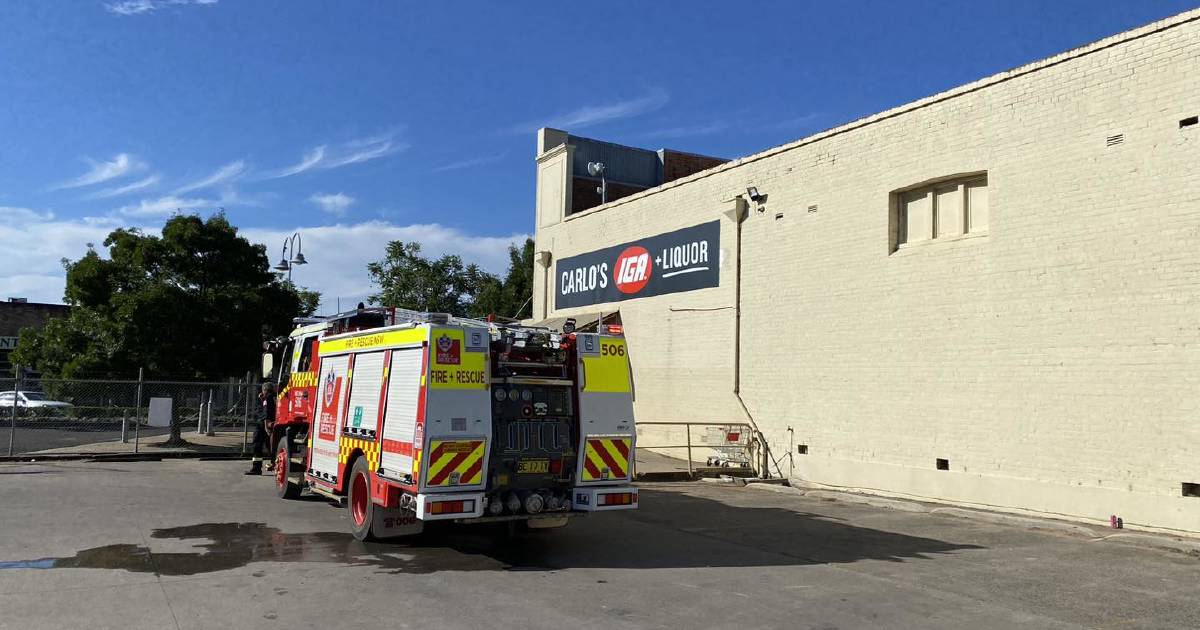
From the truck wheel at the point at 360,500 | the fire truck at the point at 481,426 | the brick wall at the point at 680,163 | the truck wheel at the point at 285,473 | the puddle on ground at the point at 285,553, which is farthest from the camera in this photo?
the brick wall at the point at 680,163

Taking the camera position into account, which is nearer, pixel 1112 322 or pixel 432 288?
pixel 1112 322

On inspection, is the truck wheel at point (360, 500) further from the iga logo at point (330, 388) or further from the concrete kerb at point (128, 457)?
the concrete kerb at point (128, 457)

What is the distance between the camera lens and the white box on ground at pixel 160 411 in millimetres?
22859

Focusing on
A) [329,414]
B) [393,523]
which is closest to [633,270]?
[329,414]

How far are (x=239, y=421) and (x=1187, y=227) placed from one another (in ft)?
92.6

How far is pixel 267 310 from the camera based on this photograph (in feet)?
86.5

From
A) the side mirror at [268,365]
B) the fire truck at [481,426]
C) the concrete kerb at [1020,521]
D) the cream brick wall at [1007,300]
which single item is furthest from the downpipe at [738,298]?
the side mirror at [268,365]

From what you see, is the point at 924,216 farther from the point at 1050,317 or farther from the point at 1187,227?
the point at 1187,227

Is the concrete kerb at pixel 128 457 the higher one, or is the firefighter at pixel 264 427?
the firefighter at pixel 264 427

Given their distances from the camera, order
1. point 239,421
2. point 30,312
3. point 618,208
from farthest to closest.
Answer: point 30,312
point 239,421
point 618,208

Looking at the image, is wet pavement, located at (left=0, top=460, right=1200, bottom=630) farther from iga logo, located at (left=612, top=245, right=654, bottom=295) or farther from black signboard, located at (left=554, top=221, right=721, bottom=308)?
iga logo, located at (left=612, top=245, right=654, bottom=295)

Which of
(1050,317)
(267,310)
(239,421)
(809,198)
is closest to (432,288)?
(239,421)

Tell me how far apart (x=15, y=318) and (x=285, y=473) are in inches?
2156

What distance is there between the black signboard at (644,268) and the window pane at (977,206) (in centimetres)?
675
